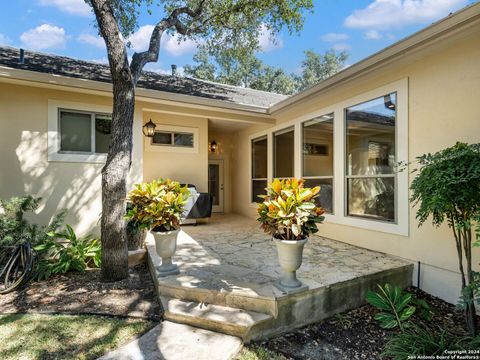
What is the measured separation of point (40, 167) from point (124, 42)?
2.96 m

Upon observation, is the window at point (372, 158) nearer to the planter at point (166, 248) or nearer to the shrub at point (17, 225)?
the planter at point (166, 248)

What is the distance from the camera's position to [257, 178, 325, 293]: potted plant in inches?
97.7

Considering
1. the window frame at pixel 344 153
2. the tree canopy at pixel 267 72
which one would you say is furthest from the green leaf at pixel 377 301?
the tree canopy at pixel 267 72

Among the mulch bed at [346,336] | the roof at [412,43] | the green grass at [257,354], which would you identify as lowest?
the mulch bed at [346,336]

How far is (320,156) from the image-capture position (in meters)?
5.78

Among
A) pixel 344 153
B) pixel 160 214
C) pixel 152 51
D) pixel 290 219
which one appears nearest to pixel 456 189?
Answer: pixel 290 219

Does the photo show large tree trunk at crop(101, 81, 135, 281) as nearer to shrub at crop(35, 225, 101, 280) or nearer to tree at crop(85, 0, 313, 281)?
tree at crop(85, 0, 313, 281)

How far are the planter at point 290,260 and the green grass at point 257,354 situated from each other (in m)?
0.57

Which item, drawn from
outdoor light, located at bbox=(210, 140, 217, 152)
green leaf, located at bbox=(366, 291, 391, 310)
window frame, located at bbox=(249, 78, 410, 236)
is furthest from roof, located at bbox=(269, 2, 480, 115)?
outdoor light, located at bbox=(210, 140, 217, 152)

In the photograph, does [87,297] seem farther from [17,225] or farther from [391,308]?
[391,308]

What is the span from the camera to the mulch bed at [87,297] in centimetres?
299

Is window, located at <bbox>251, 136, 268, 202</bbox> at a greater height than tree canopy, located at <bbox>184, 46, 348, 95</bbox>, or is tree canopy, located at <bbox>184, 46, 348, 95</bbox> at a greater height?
tree canopy, located at <bbox>184, 46, 348, 95</bbox>

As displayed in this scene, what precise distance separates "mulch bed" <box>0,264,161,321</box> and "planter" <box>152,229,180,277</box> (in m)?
→ 0.37

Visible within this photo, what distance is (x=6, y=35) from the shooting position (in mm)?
7070
